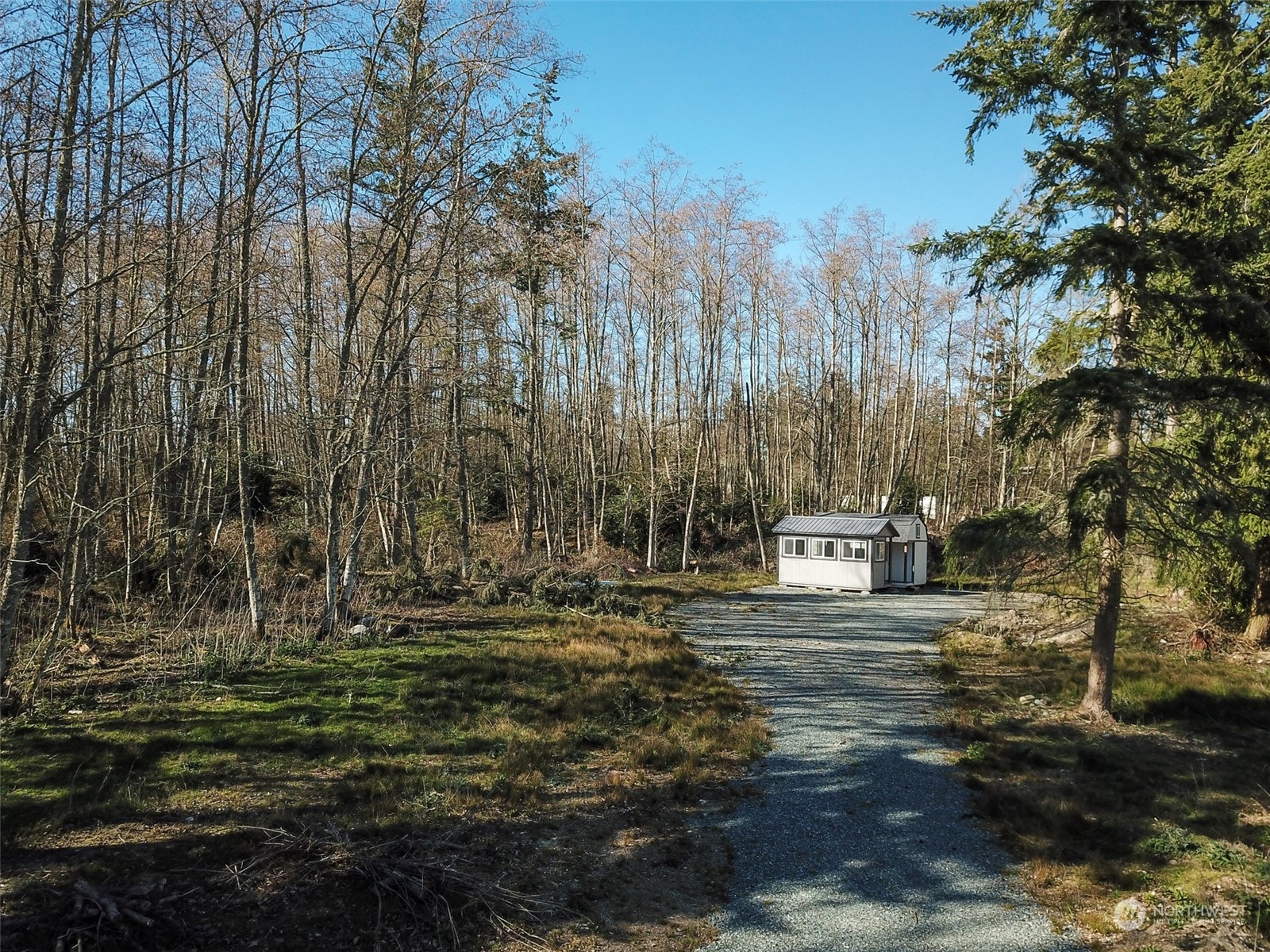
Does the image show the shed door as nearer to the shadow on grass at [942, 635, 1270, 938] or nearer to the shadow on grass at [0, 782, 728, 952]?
the shadow on grass at [942, 635, 1270, 938]

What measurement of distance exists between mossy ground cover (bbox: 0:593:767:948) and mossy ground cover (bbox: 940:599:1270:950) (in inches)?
102

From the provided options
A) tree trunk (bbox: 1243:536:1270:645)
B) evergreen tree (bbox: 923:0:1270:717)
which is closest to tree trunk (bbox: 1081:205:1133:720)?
evergreen tree (bbox: 923:0:1270:717)

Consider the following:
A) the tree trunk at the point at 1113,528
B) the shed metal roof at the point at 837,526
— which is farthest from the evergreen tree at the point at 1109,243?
the shed metal roof at the point at 837,526

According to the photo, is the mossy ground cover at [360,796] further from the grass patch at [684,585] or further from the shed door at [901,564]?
the shed door at [901,564]

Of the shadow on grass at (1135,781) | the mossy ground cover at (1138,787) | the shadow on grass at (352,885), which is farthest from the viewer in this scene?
the shadow on grass at (1135,781)

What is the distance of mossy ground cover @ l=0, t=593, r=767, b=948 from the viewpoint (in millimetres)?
4312

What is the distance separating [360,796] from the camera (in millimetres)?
5832

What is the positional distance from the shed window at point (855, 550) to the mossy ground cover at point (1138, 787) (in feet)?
32.9

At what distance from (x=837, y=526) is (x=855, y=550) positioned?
92 centimetres

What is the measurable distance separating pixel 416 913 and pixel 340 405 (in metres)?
8.41

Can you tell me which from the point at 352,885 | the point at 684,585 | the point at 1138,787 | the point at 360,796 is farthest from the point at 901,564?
the point at 352,885

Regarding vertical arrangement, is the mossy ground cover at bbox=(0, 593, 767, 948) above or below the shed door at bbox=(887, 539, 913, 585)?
below

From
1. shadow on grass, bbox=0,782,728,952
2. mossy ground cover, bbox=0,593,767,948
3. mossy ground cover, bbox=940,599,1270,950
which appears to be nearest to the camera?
shadow on grass, bbox=0,782,728,952

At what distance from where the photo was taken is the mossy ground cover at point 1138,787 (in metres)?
4.79
